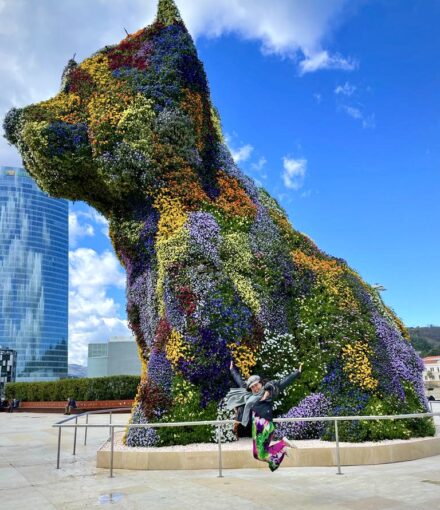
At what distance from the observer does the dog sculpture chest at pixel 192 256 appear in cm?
1085

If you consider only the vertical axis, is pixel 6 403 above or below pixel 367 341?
below

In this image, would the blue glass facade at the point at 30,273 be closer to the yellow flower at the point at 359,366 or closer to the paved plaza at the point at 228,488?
the paved plaza at the point at 228,488

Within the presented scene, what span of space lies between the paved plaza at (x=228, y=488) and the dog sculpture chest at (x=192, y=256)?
1590mm

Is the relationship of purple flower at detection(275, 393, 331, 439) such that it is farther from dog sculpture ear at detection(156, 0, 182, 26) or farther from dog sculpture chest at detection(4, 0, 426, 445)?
dog sculpture ear at detection(156, 0, 182, 26)

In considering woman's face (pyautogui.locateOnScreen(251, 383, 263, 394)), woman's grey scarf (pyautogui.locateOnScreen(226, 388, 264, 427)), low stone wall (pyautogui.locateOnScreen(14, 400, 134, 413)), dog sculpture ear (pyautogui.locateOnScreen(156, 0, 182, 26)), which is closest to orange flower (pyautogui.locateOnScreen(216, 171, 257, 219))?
dog sculpture ear (pyautogui.locateOnScreen(156, 0, 182, 26))

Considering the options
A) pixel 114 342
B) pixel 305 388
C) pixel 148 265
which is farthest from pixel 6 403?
pixel 305 388

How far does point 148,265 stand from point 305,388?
15.9 ft

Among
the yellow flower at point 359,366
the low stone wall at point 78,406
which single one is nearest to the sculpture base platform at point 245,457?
the yellow flower at point 359,366

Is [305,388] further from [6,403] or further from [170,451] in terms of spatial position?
[6,403]

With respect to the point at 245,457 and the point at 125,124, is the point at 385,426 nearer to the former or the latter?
the point at 245,457

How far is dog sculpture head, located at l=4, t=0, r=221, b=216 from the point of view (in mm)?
12703

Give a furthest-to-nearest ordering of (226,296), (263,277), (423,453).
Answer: (263,277) < (226,296) < (423,453)

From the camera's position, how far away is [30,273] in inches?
5458

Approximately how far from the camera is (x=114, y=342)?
198 ft
